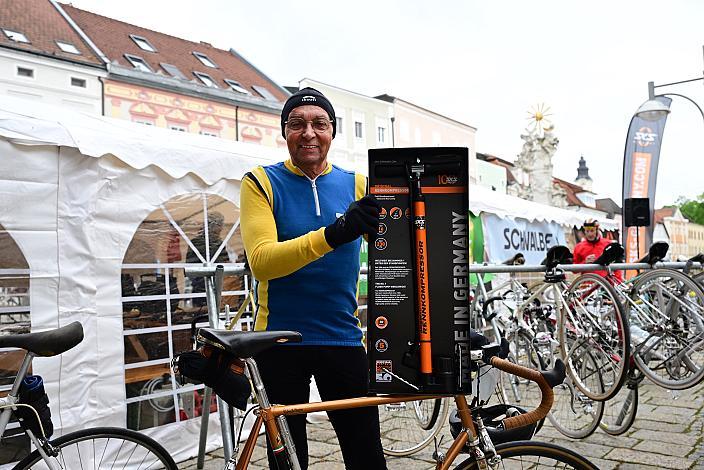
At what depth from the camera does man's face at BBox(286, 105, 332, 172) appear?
2.38m

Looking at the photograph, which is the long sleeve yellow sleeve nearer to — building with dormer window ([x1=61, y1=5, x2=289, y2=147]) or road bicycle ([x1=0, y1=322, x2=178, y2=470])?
road bicycle ([x1=0, y1=322, x2=178, y2=470])

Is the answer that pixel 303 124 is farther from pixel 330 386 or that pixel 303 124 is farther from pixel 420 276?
pixel 330 386

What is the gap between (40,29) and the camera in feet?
83.4

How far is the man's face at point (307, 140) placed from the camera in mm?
2379

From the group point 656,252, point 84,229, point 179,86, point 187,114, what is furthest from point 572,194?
point 84,229

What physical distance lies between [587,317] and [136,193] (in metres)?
3.47

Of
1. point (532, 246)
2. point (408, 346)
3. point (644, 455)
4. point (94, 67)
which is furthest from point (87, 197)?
point (94, 67)

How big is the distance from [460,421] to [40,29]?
27.8 metres

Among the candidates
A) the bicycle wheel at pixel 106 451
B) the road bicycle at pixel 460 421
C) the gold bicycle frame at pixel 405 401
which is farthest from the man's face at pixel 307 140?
the bicycle wheel at pixel 106 451

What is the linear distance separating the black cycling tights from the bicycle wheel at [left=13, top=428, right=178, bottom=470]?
70 centimetres

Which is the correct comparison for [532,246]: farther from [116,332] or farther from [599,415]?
[116,332]

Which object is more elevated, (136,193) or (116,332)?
(136,193)

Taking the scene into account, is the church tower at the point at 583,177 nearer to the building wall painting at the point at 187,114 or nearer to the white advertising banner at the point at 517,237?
the building wall painting at the point at 187,114

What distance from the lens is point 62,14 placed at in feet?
89.9
